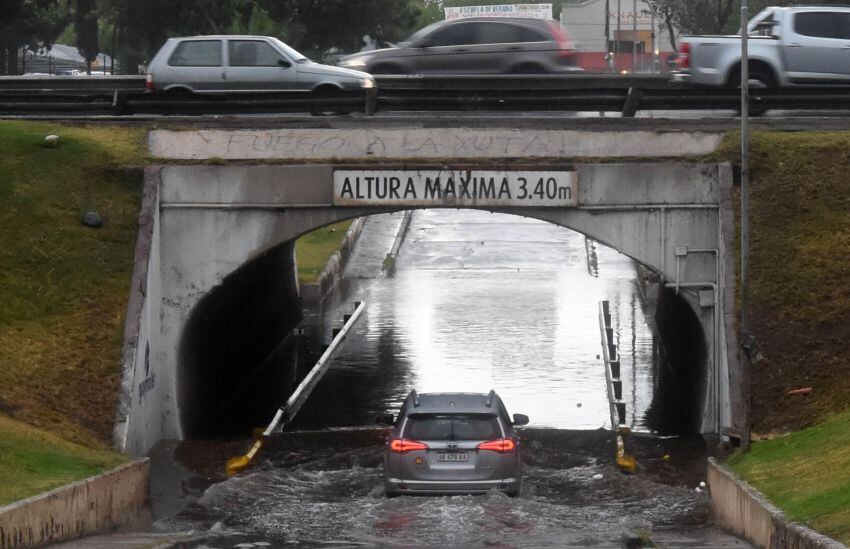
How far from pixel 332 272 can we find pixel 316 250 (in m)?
2.83

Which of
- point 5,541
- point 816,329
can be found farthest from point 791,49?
point 5,541

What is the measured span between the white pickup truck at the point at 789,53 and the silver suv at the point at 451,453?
11.3m

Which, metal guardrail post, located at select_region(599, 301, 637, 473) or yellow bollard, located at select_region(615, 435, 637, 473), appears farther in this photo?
metal guardrail post, located at select_region(599, 301, 637, 473)

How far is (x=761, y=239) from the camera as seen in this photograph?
21.4 m

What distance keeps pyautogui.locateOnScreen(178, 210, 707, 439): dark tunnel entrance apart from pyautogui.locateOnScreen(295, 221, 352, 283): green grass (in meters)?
1.15

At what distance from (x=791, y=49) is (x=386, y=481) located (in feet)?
44.5

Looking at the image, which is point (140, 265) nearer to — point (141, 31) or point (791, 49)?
point (791, 49)

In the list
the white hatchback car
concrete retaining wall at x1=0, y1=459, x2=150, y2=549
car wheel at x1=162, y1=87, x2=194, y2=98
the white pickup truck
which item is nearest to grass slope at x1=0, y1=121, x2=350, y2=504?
concrete retaining wall at x1=0, y1=459, x2=150, y2=549

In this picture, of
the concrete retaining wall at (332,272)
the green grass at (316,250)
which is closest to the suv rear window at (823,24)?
the green grass at (316,250)

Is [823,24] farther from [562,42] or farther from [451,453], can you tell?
[451,453]

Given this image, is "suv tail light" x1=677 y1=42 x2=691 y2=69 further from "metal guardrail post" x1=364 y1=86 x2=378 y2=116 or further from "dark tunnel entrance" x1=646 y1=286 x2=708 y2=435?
"metal guardrail post" x1=364 y1=86 x2=378 y2=116

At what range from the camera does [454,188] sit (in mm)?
21781

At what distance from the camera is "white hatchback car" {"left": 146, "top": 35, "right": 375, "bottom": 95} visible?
27.0m

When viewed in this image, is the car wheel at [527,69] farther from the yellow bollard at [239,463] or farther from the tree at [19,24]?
the tree at [19,24]
